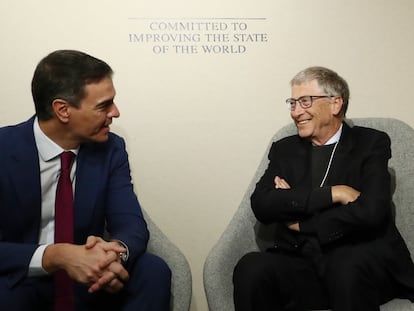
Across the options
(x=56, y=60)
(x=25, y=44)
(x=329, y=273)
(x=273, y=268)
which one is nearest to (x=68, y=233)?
(x=56, y=60)

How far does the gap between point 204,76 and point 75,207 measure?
0.99 meters

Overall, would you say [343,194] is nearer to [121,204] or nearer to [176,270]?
[176,270]

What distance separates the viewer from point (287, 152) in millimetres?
2373

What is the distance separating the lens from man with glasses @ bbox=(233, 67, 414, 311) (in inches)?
78.7

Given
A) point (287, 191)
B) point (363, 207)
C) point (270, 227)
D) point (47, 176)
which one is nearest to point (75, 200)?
point (47, 176)

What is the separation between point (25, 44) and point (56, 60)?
0.78 meters

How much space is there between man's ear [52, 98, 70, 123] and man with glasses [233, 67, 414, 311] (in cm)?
75

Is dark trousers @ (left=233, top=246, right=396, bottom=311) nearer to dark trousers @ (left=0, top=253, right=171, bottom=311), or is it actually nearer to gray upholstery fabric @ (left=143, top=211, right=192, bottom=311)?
gray upholstery fabric @ (left=143, top=211, right=192, bottom=311)

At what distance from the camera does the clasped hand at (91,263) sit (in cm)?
176

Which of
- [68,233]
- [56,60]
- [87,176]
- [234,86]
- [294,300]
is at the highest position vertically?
[56,60]

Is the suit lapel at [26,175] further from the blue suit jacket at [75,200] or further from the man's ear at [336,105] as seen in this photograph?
the man's ear at [336,105]

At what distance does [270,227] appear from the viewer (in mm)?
2473

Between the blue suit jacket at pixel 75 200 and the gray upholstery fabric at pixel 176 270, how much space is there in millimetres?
187

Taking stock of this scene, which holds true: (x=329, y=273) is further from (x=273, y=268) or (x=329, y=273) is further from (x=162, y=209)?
(x=162, y=209)
